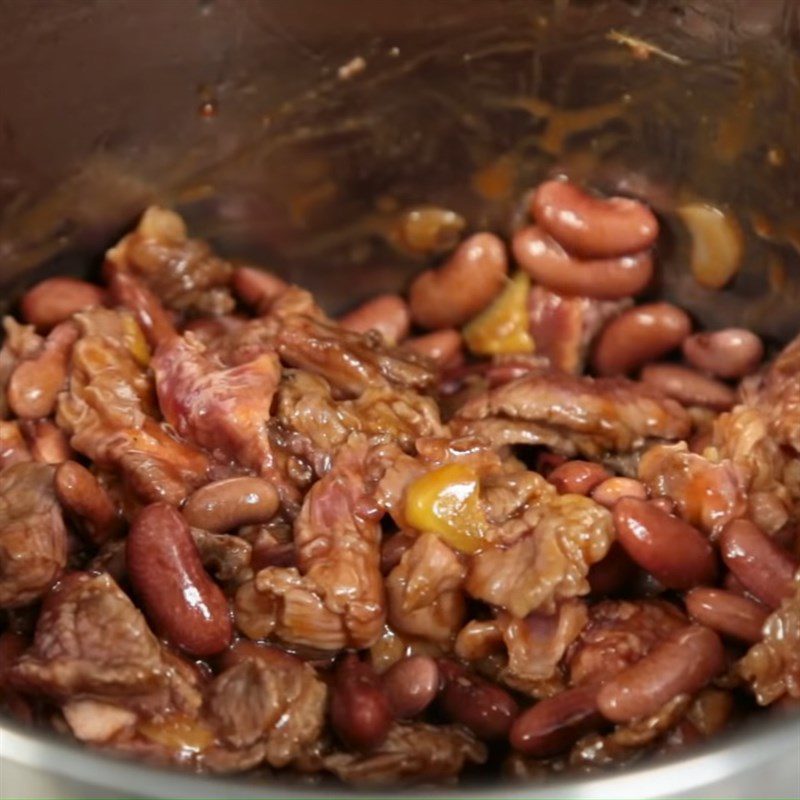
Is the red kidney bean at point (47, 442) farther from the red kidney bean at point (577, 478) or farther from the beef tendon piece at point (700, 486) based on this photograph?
the beef tendon piece at point (700, 486)

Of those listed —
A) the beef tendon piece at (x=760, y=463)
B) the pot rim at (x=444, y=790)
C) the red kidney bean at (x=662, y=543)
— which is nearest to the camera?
the pot rim at (x=444, y=790)

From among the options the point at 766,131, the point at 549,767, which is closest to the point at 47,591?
the point at 549,767

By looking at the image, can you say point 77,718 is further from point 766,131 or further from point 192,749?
point 766,131

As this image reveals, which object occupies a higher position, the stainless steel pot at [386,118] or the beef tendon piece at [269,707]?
the stainless steel pot at [386,118]

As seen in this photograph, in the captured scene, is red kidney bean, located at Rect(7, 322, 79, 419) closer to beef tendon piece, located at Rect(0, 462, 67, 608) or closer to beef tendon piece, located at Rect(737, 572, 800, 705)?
beef tendon piece, located at Rect(0, 462, 67, 608)

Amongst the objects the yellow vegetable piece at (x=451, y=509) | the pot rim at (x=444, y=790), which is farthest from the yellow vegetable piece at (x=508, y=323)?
the pot rim at (x=444, y=790)

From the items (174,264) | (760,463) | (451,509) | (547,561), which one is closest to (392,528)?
(451,509)
